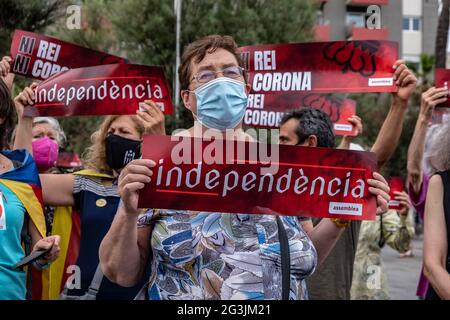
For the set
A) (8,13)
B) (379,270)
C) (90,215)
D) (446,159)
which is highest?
(8,13)

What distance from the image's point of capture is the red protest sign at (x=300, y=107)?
15.5 ft

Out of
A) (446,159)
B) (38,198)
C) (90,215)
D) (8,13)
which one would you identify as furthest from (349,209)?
(8,13)

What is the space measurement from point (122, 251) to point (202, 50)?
29.7 inches

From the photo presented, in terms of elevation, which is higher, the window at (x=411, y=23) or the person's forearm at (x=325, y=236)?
the window at (x=411, y=23)

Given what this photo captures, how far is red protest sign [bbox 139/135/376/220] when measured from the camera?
227 centimetres

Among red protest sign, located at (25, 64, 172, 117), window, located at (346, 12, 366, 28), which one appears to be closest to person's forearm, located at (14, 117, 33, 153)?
red protest sign, located at (25, 64, 172, 117)

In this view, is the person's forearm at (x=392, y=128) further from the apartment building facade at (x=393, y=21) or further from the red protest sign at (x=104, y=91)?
the apartment building facade at (x=393, y=21)

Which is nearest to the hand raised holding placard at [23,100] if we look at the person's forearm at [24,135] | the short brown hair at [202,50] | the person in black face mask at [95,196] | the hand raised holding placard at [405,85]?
the person in black face mask at [95,196]

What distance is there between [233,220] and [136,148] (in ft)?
5.76

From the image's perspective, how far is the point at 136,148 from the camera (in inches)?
157

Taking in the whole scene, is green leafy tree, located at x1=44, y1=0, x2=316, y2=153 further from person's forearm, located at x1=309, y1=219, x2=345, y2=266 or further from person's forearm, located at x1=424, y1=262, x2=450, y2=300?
person's forearm, located at x1=309, y1=219, x2=345, y2=266

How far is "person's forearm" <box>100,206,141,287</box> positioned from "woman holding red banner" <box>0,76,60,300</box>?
744mm

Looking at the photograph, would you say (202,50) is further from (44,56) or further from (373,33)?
(373,33)

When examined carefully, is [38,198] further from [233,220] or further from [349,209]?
[349,209]
